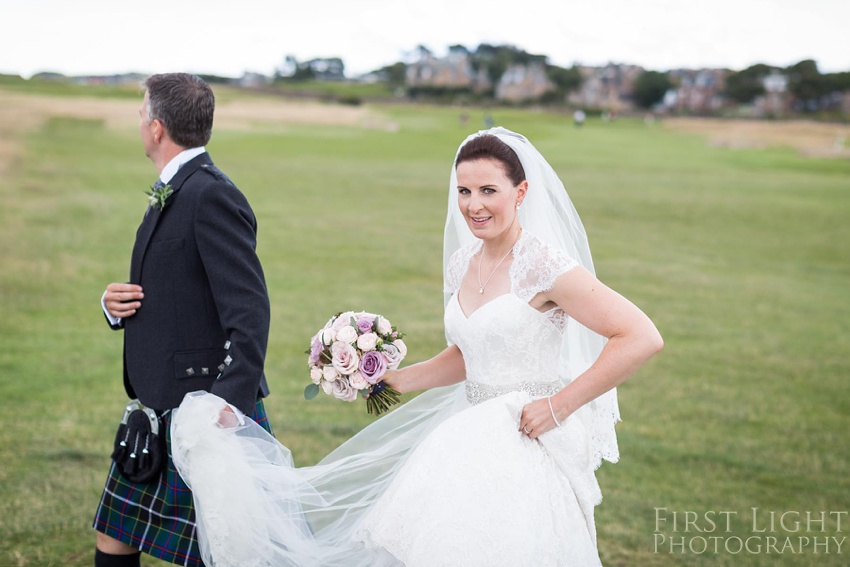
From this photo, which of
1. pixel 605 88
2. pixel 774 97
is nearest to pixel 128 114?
pixel 605 88

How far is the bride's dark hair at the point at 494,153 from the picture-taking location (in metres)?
3.32

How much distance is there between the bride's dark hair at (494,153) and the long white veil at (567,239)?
0.47 feet

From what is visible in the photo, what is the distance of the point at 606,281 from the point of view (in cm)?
1508

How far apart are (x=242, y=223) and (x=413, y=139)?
40788 millimetres

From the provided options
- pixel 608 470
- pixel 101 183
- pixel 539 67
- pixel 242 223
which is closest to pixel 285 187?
pixel 101 183

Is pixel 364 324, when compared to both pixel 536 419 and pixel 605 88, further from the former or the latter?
pixel 605 88

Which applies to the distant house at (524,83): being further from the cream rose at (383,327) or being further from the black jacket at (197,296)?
the black jacket at (197,296)

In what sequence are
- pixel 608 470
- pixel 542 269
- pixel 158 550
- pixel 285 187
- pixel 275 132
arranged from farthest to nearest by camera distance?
1. pixel 275 132
2. pixel 285 187
3. pixel 608 470
4. pixel 158 550
5. pixel 542 269

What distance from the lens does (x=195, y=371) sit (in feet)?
11.1

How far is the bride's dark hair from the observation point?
3.32 meters

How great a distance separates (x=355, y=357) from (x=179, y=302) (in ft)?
2.30

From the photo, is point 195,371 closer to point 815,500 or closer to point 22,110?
point 815,500

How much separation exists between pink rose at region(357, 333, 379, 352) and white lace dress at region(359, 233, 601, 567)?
31cm

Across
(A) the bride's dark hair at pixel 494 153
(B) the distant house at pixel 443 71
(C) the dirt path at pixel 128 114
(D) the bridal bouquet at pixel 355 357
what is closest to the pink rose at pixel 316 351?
(D) the bridal bouquet at pixel 355 357
